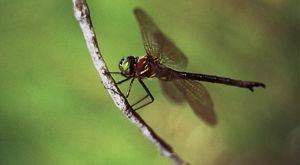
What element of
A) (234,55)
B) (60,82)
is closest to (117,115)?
(60,82)

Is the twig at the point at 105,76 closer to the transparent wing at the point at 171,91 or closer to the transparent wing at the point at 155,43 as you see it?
the transparent wing at the point at 155,43

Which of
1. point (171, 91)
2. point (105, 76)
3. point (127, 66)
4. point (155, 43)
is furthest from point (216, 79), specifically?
point (105, 76)

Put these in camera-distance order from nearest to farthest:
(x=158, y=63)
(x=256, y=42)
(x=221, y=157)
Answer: (x=158, y=63)
(x=221, y=157)
(x=256, y=42)

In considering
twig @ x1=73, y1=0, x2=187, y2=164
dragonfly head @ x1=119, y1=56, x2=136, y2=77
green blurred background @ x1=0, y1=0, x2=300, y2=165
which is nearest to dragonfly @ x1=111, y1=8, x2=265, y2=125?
dragonfly head @ x1=119, y1=56, x2=136, y2=77

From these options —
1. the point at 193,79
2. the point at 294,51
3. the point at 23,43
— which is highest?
the point at 23,43

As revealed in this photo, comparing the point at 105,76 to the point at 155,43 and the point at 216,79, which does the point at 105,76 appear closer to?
the point at 155,43

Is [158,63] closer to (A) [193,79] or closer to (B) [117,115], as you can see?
(A) [193,79]

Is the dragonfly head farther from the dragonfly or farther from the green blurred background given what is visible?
the green blurred background
